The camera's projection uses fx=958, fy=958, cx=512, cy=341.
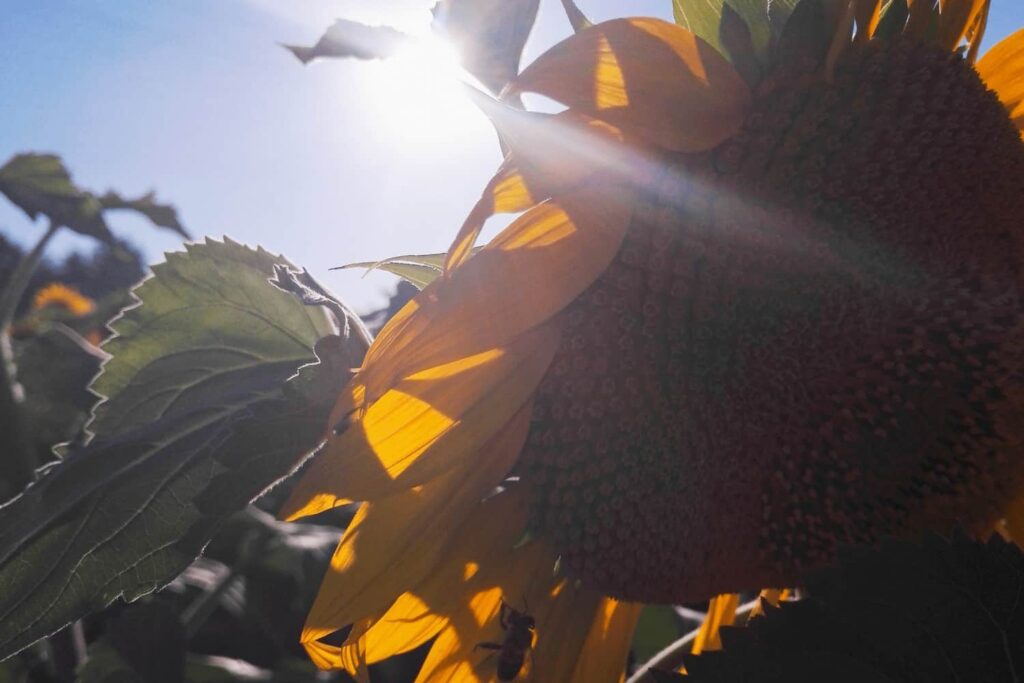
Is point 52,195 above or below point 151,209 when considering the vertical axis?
above

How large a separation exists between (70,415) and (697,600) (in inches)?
92.0

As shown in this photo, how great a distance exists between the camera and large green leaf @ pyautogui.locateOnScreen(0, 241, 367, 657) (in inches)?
34.8

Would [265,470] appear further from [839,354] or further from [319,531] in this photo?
[319,531]

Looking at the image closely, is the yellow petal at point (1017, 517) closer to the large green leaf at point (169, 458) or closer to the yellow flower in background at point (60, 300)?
the large green leaf at point (169, 458)

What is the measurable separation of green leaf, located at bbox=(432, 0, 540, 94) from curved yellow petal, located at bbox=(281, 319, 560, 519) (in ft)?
0.85

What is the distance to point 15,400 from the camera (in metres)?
1.76

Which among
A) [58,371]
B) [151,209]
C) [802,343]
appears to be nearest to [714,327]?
[802,343]

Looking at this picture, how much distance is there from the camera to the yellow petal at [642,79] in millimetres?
847

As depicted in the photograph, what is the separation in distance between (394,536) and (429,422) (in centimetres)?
14

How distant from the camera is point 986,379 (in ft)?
3.22

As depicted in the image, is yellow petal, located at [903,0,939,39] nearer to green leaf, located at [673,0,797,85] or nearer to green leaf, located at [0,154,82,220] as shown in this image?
green leaf, located at [673,0,797,85]

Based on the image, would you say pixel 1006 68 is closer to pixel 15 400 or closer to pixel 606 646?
pixel 606 646

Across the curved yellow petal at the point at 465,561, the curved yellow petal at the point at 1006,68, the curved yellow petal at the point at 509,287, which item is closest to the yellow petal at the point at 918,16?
the curved yellow petal at the point at 1006,68

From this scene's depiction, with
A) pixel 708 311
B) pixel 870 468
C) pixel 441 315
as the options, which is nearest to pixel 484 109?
pixel 441 315
